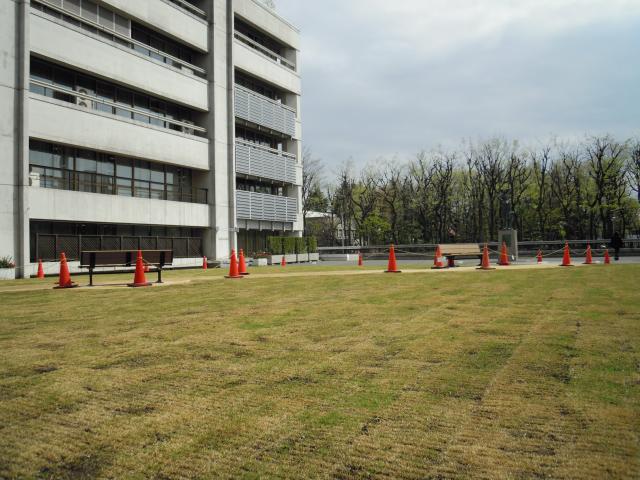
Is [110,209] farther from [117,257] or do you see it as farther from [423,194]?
[423,194]

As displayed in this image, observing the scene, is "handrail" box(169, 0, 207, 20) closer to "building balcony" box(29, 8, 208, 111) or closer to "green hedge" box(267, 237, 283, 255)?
"building balcony" box(29, 8, 208, 111)

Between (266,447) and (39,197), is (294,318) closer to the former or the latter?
(266,447)

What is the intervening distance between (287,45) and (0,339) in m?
45.0

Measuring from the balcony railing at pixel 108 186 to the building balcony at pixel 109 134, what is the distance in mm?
1696

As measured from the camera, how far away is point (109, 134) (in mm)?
28844

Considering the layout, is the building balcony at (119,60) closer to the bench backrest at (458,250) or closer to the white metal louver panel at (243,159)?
the white metal louver panel at (243,159)

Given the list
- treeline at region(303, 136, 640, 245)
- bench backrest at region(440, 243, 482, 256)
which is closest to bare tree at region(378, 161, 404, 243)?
treeline at region(303, 136, 640, 245)

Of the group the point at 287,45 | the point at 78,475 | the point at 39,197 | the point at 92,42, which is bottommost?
the point at 78,475

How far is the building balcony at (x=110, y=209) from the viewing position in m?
25.6

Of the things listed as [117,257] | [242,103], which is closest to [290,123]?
[242,103]

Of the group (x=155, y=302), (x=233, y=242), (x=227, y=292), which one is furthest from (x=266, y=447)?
(x=233, y=242)

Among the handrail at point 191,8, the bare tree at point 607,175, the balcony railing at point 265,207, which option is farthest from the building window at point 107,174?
the bare tree at point 607,175

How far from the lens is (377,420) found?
3518mm

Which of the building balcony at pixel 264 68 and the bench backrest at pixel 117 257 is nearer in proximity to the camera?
the bench backrest at pixel 117 257
